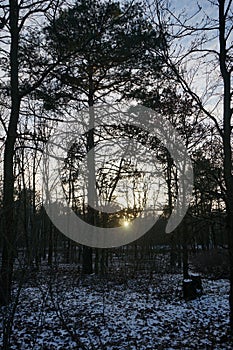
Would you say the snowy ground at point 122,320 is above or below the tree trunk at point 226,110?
below

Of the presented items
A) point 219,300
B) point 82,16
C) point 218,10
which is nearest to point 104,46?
point 82,16

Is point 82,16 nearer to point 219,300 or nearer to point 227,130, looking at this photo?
point 227,130

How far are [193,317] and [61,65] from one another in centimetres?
617

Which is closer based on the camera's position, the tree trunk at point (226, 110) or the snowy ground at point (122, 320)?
the snowy ground at point (122, 320)

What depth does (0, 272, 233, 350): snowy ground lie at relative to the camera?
4.73 meters

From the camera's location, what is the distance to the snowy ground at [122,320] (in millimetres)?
4730

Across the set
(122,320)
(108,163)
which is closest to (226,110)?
(122,320)

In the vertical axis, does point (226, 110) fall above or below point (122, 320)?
above

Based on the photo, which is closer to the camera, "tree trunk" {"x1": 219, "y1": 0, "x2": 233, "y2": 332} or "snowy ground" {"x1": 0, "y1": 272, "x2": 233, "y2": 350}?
"snowy ground" {"x1": 0, "y1": 272, "x2": 233, "y2": 350}

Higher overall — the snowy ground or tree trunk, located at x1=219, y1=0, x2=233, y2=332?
tree trunk, located at x1=219, y1=0, x2=233, y2=332

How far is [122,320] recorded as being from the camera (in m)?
6.08

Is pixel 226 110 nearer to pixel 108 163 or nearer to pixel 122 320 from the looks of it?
pixel 122 320

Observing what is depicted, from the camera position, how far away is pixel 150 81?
28.6ft

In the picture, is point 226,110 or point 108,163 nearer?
point 226,110
